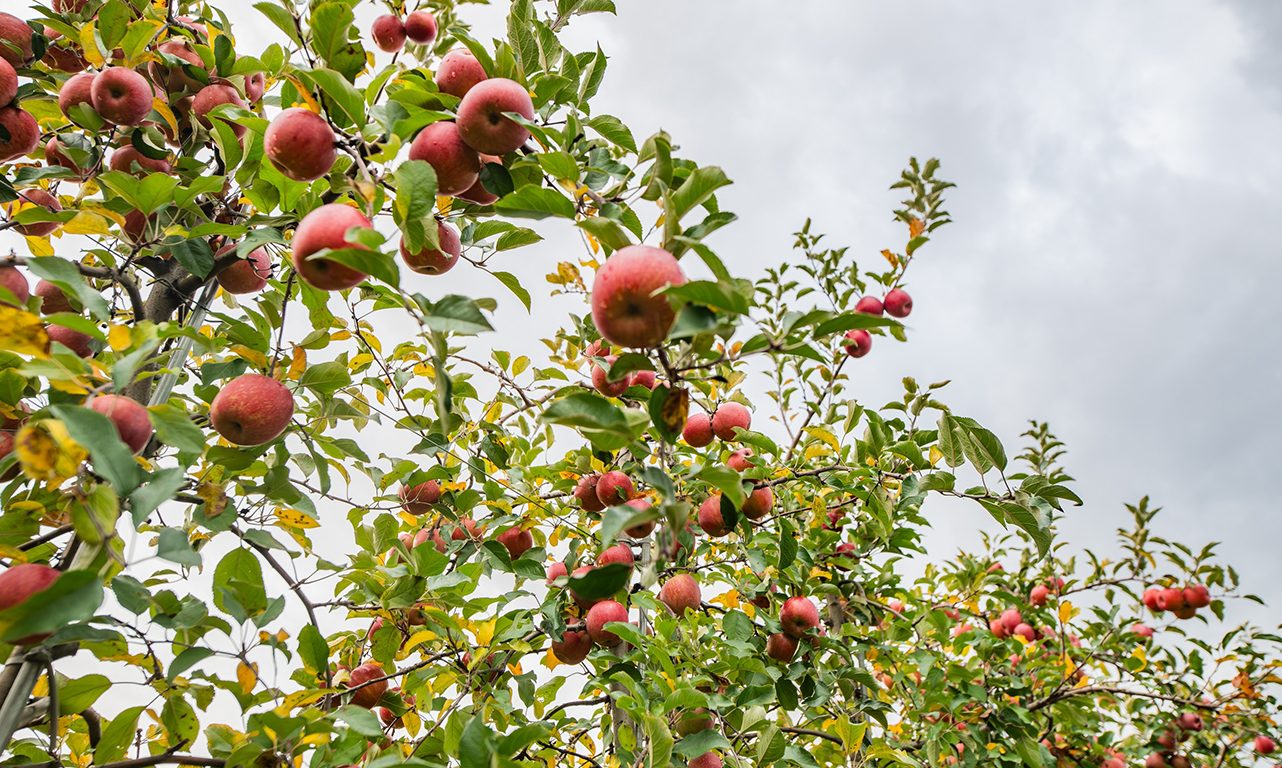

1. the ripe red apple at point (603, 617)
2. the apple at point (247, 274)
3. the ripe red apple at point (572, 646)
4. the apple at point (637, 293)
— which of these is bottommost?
the ripe red apple at point (572, 646)

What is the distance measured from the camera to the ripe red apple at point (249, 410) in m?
1.63

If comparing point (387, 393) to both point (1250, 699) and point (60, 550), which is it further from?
point (1250, 699)

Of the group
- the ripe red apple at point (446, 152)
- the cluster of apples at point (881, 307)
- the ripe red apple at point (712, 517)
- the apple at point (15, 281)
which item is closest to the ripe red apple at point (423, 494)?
the ripe red apple at point (712, 517)

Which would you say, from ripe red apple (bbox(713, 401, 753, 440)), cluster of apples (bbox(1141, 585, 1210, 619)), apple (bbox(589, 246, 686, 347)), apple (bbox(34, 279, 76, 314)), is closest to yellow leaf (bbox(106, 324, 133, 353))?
apple (bbox(589, 246, 686, 347))

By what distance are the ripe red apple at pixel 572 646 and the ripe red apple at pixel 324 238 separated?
1.75 meters

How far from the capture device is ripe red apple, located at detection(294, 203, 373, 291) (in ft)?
4.04

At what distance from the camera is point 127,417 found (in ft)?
4.40

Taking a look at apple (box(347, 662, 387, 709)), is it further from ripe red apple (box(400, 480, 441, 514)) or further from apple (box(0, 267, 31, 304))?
apple (box(0, 267, 31, 304))

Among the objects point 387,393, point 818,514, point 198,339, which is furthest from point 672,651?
point 198,339

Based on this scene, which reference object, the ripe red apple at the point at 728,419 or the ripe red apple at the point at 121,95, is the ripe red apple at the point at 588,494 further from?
the ripe red apple at the point at 121,95

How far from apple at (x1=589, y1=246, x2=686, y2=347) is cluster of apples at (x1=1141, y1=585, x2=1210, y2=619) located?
5869 mm

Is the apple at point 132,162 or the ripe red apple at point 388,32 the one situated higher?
the ripe red apple at point 388,32

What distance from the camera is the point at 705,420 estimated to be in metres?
2.98

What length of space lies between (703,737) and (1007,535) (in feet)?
16.7
